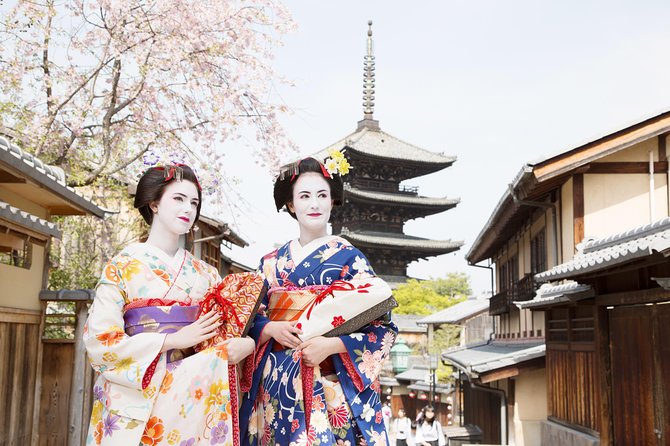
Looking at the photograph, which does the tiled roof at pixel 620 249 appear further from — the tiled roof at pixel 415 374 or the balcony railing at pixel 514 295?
the tiled roof at pixel 415 374

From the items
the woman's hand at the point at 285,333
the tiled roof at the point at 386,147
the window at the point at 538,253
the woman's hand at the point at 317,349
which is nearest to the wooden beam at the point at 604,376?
the window at the point at 538,253

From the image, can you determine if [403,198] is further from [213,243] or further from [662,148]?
[662,148]

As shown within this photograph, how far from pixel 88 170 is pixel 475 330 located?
22674 mm

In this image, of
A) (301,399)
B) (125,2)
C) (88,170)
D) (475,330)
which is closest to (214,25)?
(125,2)

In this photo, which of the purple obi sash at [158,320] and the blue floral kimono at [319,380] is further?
the blue floral kimono at [319,380]

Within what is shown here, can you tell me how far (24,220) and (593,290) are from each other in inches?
261

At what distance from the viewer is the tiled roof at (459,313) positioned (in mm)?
32344

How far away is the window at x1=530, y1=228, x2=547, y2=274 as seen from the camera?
45.0ft

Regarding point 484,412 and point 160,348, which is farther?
point 484,412

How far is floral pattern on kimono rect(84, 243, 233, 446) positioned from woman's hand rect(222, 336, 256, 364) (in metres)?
0.04

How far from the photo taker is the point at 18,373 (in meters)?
7.21

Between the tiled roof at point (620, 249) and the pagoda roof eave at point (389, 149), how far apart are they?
30909 mm

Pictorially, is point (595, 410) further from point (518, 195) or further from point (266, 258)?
point (266, 258)

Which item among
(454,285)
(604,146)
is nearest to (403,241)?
(454,285)
